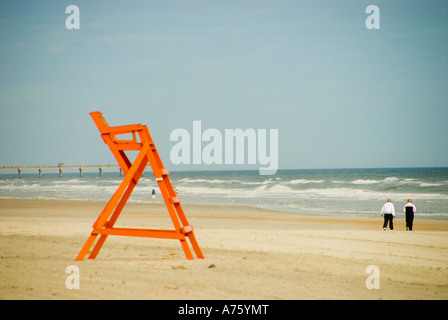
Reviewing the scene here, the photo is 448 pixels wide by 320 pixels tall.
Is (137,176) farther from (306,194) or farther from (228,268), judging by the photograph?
(306,194)

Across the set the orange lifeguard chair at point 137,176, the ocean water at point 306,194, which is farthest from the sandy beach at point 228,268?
the ocean water at point 306,194

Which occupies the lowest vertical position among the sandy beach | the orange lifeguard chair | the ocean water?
the ocean water

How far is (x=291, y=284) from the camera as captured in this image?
7.29 metres

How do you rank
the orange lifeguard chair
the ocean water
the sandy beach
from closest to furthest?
the sandy beach, the orange lifeguard chair, the ocean water

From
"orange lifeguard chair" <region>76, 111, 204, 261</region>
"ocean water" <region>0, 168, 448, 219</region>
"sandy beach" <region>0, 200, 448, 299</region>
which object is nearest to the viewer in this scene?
"sandy beach" <region>0, 200, 448, 299</region>

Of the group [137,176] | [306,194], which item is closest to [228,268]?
[137,176]

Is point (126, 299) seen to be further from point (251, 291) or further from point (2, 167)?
point (2, 167)

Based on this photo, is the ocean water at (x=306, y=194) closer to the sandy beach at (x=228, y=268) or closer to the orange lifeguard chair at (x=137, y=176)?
the sandy beach at (x=228, y=268)

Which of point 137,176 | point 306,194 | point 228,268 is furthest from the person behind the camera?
point 306,194

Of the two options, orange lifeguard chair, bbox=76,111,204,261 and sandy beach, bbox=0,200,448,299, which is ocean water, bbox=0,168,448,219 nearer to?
sandy beach, bbox=0,200,448,299

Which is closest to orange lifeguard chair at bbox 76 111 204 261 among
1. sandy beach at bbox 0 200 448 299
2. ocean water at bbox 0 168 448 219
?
sandy beach at bbox 0 200 448 299

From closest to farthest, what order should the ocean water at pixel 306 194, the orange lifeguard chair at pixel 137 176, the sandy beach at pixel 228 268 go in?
the sandy beach at pixel 228 268 < the orange lifeguard chair at pixel 137 176 < the ocean water at pixel 306 194

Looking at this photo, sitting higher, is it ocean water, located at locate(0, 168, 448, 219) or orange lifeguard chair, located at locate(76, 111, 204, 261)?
orange lifeguard chair, located at locate(76, 111, 204, 261)
